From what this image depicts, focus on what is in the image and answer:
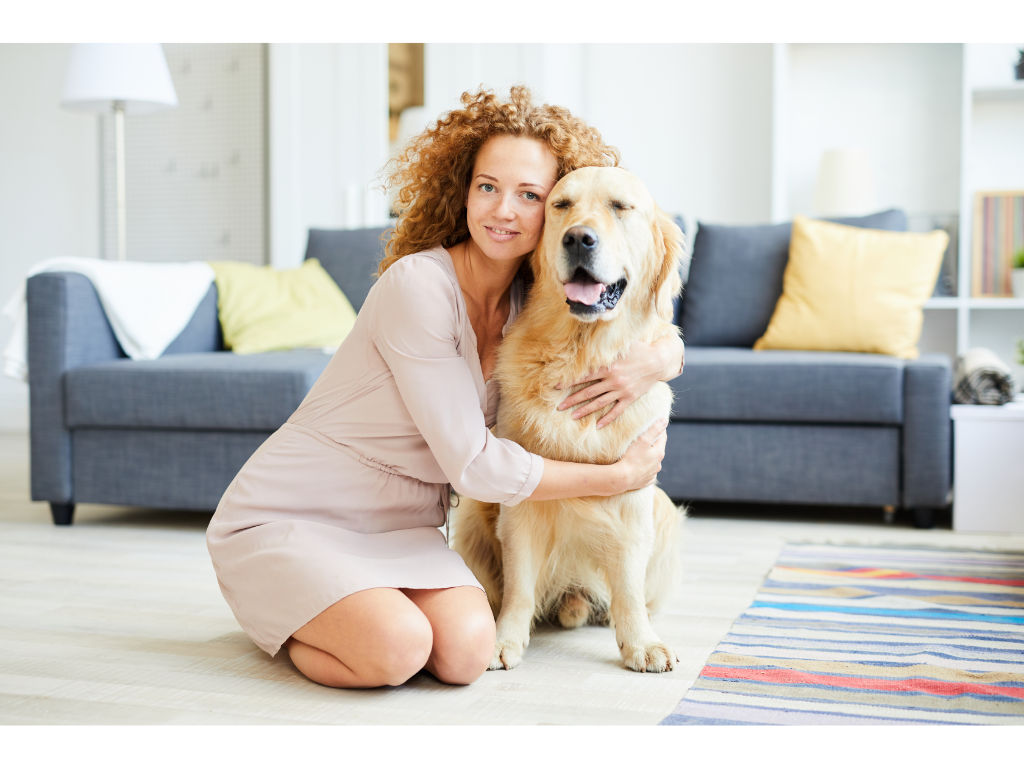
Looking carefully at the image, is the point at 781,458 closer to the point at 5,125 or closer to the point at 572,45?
the point at 572,45

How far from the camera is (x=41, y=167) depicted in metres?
5.38

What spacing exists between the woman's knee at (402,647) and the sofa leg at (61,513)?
1.86 m

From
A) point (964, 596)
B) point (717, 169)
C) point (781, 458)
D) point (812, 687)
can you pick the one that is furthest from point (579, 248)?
point (717, 169)

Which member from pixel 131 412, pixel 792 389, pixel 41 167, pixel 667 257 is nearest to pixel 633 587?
pixel 667 257

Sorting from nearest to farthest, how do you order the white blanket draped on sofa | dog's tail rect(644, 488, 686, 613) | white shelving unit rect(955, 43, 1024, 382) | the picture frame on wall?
dog's tail rect(644, 488, 686, 613) < the white blanket draped on sofa < the picture frame on wall < white shelving unit rect(955, 43, 1024, 382)

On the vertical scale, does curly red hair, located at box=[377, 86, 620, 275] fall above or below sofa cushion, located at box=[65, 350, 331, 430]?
above

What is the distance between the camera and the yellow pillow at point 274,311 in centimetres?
323

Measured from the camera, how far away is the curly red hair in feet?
4.93

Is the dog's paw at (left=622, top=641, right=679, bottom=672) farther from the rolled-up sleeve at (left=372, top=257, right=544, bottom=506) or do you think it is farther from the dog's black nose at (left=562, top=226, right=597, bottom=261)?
the dog's black nose at (left=562, top=226, right=597, bottom=261)

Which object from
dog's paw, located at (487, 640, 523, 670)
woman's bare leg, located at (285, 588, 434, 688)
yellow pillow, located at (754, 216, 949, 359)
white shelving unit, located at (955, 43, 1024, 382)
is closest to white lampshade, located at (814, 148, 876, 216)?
white shelving unit, located at (955, 43, 1024, 382)

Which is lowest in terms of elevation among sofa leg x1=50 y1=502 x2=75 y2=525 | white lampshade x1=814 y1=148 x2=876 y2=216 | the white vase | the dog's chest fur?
sofa leg x1=50 y1=502 x2=75 y2=525

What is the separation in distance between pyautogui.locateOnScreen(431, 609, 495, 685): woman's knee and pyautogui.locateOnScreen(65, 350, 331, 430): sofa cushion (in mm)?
1370

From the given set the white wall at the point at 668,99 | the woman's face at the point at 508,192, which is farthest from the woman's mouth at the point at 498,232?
the white wall at the point at 668,99

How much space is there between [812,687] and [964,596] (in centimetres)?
75
